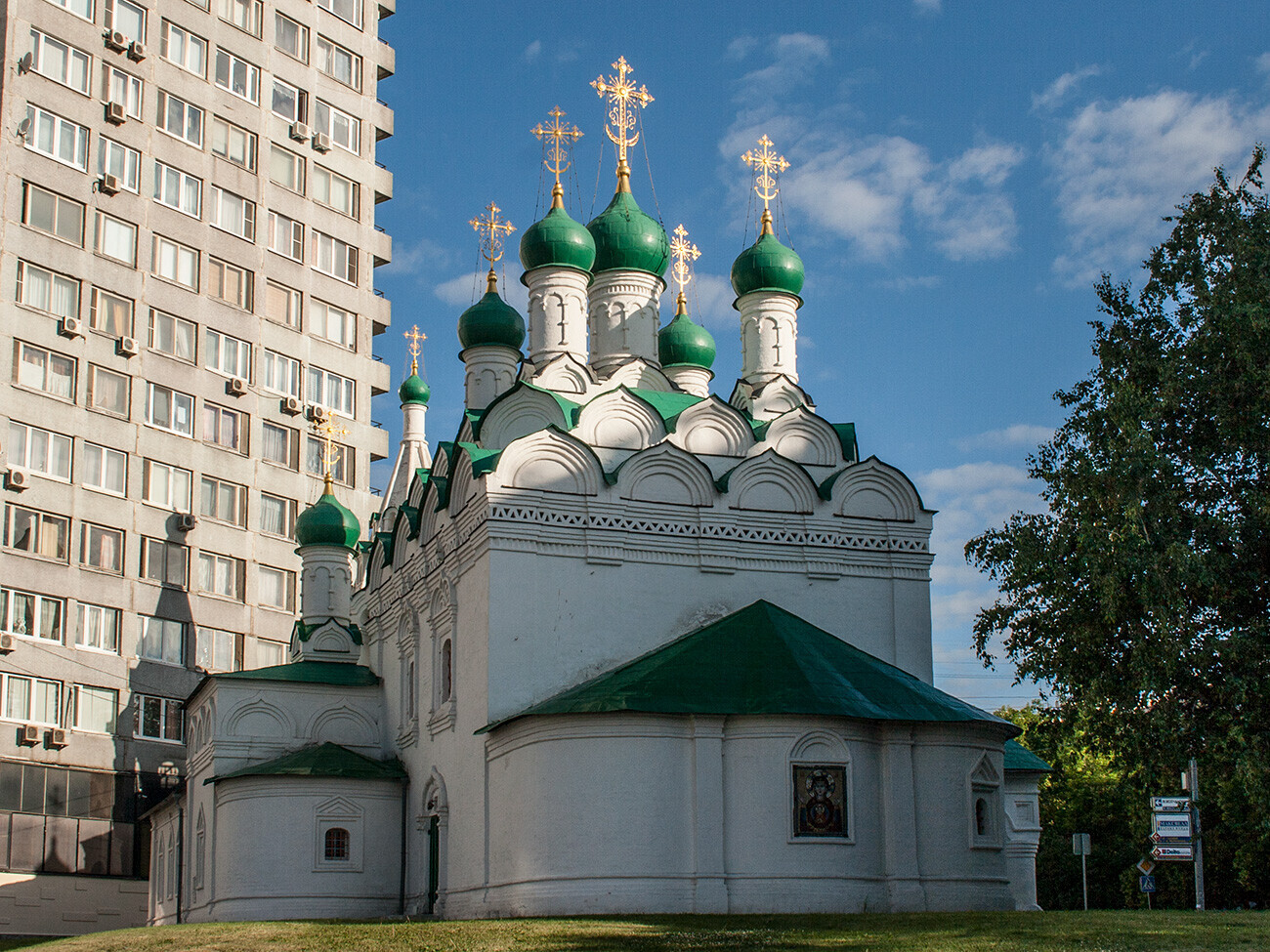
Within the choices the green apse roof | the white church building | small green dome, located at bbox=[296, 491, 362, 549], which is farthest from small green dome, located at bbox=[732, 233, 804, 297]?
small green dome, located at bbox=[296, 491, 362, 549]

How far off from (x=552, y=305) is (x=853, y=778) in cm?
796

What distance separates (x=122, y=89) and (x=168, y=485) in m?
7.34

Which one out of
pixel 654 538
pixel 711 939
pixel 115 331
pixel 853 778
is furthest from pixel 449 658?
pixel 115 331

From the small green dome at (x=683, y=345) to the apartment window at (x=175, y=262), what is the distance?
10.7 metres

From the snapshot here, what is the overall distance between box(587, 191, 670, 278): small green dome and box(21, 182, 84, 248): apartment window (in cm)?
1086

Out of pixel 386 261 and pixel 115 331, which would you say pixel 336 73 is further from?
pixel 115 331

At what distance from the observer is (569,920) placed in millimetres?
13609

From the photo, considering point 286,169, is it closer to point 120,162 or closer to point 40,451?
point 120,162

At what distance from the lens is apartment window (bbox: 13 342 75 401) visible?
25.8m

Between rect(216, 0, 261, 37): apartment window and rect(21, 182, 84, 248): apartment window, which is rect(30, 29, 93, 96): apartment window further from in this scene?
rect(216, 0, 261, 37): apartment window

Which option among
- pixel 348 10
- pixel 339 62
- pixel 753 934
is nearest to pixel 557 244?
pixel 753 934

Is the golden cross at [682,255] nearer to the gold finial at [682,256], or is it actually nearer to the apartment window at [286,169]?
the gold finial at [682,256]

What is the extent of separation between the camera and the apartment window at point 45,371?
25844mm

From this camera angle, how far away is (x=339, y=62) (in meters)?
33.3
